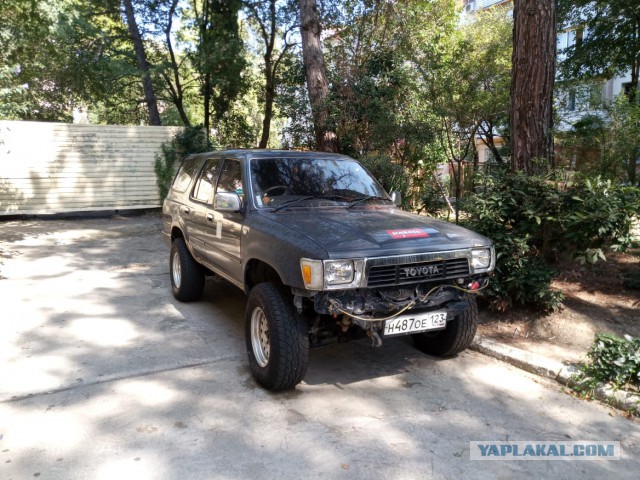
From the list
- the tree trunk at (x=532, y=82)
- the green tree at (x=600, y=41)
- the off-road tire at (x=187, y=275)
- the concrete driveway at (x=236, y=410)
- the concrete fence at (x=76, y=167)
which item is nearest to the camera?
the concrete driveway at (x=236, y=410)

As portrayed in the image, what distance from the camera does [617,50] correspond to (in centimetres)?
1205

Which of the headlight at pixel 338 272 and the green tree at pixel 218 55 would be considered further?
the green tree at pixel 218 55

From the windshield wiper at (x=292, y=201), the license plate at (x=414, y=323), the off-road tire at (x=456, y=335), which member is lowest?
the off-road tire at (x=456, y=335)

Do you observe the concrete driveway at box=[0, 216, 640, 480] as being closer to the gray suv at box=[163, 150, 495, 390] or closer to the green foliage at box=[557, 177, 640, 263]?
the gray suv at box=[163, 150, 495, 390]

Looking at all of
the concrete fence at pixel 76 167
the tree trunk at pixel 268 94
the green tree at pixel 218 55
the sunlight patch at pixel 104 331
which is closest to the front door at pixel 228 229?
the sunlight patch at pixel 104 331

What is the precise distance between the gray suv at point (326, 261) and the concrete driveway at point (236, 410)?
41 cm

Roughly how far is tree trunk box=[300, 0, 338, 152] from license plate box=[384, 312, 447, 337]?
6728 millimetres

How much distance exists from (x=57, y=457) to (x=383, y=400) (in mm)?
2234

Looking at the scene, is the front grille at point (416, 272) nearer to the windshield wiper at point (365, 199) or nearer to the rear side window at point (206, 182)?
the windshield wiper at point (365, 199)

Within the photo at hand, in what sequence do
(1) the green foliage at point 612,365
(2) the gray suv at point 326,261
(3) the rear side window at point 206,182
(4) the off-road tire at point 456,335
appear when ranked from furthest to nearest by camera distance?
(3) the rear side window at point 206,182 < (4) the off-road tire at point 456,335 < (1) the green foliage at point 612,365 < (2) the gray suv at point 326,261

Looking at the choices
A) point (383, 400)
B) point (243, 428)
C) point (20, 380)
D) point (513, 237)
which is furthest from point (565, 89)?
point (20, 380)

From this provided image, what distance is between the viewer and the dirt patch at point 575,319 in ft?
15.6

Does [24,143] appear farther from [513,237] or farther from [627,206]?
[627,206]

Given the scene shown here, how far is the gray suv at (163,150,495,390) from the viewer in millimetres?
3527
